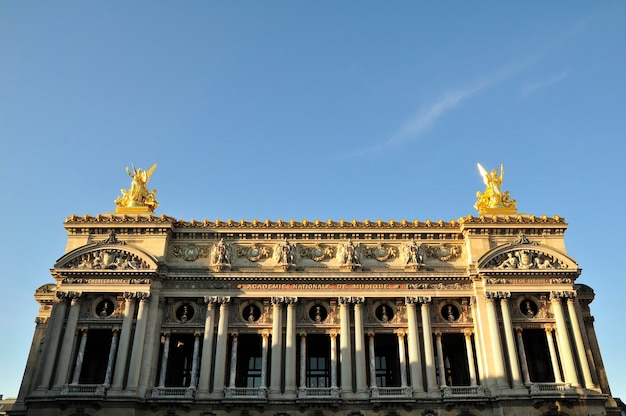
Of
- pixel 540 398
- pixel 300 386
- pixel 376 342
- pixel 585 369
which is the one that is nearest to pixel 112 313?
pixel 300 386

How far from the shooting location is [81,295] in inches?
1441

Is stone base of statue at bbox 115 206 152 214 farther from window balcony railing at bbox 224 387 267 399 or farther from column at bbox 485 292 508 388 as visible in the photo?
column at bbox 485 292 508 388

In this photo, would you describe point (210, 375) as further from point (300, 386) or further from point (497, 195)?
point (497, 195)

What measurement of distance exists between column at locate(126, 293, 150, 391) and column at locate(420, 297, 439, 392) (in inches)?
672

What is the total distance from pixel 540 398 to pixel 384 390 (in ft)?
28.8

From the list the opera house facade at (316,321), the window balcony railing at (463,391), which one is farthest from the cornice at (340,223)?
the window balcony railing at (463,391)

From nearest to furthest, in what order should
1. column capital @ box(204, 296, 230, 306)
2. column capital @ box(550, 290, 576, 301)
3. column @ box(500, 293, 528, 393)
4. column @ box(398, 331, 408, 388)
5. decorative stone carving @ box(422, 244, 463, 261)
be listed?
1. column @ box(500, 293, 528, 393)
2. column @ box(398, 331, 408, 388)
3. column capital @ box(550, 290, 576, 301)
4. column capital @ box(204, 296, 230, 306)
5. decorative stone carving @ box(422, 244, 463, 261)

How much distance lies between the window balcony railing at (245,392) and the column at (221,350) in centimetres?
43

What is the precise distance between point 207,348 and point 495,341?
17.4 meters

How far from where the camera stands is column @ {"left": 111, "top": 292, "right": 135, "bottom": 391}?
112 ft

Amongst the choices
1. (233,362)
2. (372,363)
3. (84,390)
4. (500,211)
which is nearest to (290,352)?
(233,362)

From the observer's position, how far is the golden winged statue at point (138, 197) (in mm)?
40888

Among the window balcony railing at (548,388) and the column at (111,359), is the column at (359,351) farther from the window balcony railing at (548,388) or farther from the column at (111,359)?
the column at (111,359)

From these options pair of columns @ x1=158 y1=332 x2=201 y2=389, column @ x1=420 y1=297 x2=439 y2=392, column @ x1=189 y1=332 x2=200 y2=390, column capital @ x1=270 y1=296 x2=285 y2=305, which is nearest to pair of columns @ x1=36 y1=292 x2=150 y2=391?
pair of columns @ x1=158 y1=332 x2=201 y2=389
